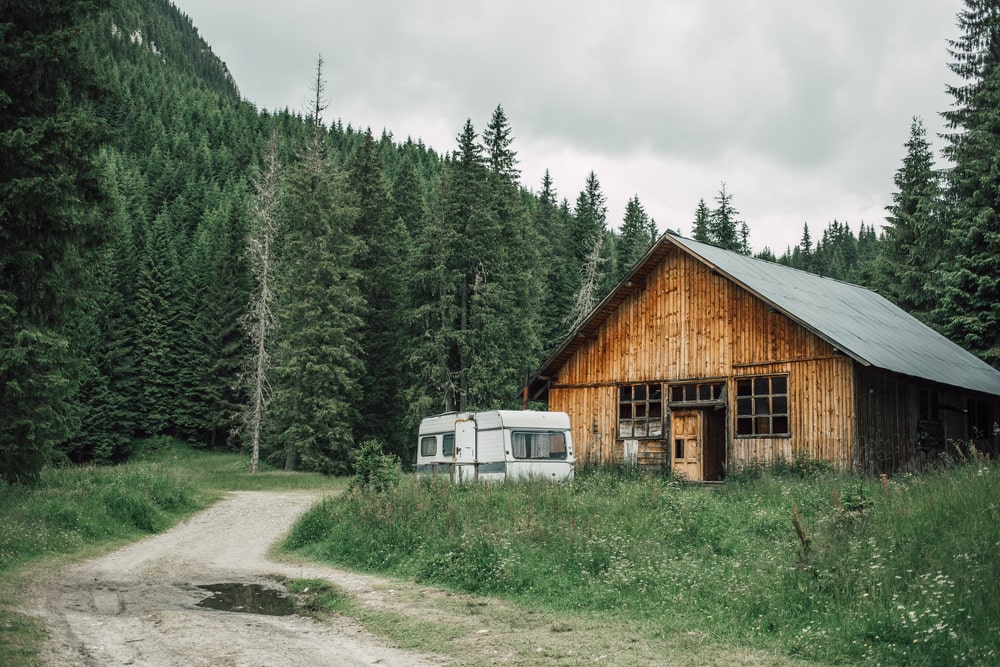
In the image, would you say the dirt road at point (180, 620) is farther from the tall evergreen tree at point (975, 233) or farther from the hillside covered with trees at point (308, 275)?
the tall evergreen tree at point (975, 233)

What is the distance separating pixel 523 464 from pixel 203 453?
44.0 meters

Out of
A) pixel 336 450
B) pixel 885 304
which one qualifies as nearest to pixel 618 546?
pixel 885 304

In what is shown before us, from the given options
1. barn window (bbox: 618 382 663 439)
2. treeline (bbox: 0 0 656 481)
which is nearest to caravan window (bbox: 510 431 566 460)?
barn window (bbox: 618 382 663 439)

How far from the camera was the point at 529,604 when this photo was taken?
419 inches

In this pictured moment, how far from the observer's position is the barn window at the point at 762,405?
74.0 feet

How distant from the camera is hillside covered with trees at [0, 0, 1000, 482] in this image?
554 inches

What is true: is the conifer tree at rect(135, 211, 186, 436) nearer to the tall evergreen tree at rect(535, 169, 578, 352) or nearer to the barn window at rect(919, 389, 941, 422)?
the tall evergreen tree at rect(535, 169, 578, 352)

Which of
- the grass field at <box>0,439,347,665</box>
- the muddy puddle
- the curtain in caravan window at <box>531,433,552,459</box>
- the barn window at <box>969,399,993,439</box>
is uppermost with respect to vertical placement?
the barn window at <box>969,399,993,439</box>

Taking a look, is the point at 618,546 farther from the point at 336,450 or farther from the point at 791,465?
the point at 336,450

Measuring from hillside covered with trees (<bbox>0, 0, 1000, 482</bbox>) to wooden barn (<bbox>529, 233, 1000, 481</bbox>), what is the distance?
823cm

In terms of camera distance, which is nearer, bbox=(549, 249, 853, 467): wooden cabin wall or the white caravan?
the white caravan

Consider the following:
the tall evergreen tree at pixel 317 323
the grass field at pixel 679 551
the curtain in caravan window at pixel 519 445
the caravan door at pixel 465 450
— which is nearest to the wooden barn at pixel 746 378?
the grass field at pixel 679 551

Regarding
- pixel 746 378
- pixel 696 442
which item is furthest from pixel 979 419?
pixel 696 442

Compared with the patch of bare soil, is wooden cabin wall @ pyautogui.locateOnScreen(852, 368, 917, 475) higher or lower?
higher
